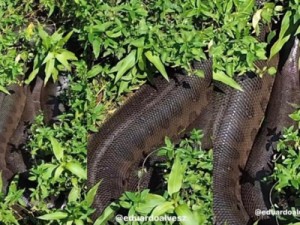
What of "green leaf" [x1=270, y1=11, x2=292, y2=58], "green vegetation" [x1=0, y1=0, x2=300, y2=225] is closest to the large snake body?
"green vegetation" [x1=0, y1=0, x2=300, y2=225]

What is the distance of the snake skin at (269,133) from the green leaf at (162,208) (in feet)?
2.39

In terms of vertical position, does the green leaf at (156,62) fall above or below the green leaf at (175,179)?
above

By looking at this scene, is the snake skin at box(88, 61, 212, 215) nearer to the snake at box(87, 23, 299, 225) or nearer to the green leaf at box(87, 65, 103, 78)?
the snake at box(87, 23, 299, 225)

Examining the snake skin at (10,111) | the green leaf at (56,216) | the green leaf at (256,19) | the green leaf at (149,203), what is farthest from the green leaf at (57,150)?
the green leaf at (256,19)

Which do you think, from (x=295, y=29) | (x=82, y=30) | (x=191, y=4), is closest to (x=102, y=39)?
(x=82, y=30)

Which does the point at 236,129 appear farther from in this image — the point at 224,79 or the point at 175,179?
the point at 175,179

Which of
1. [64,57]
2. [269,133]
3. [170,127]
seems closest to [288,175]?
[269,133]

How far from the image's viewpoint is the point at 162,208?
3.03 m

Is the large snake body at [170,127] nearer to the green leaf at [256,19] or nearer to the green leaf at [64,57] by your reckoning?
the green leaf at [256,19]

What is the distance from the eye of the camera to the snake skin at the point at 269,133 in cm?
369

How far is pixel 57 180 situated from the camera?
3416mm

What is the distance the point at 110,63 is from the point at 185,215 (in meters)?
1.31

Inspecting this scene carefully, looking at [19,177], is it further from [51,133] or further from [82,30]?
[82,30]

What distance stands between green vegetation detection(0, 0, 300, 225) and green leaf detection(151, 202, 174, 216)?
257mm
